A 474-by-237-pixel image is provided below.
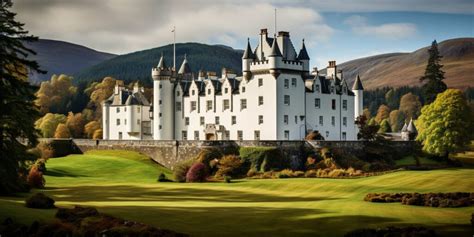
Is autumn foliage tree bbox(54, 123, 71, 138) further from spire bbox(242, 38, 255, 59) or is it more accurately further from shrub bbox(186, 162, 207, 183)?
shrub bbox(186, 162, 207, 183)

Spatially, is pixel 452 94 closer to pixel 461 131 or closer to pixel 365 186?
pixel 461 131

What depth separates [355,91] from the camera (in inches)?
3506

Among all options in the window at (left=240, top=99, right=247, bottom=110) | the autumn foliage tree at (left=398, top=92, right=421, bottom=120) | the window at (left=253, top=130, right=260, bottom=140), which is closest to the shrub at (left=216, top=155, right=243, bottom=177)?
the window at (left=253, top=130, right=260, bottom=140)

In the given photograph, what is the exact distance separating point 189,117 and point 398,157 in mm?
28481

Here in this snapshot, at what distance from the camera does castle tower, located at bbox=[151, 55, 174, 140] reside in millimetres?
87625

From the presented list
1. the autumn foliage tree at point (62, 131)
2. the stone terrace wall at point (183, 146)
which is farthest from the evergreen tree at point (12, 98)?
the autumn foliage tree at point (62, 131)

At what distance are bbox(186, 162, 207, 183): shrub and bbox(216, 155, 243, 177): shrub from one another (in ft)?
7.50

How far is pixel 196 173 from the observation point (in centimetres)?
6425

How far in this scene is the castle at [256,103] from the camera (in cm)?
7600

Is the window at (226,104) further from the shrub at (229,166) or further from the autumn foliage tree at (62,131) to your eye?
the autumn foliage tree at (62,131)

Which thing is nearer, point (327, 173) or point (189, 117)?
point (327, 173)

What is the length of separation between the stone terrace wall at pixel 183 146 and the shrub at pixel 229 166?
2.68 m

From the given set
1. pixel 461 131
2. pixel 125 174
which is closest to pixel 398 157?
pixel 461 131

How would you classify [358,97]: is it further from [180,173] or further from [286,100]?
[180,173]
